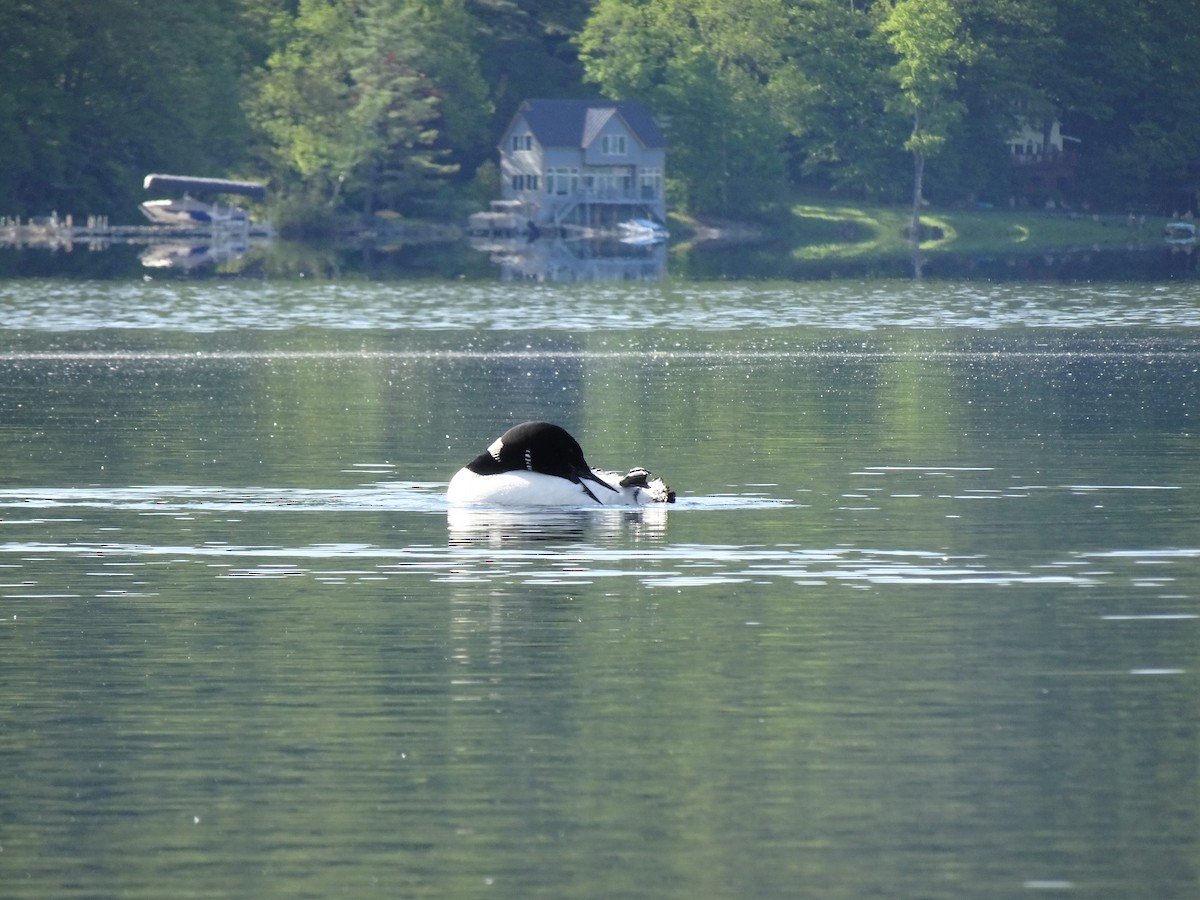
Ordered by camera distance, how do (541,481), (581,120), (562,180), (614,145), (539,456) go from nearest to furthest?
(539,456) < (541,481) < (614,145) < (581,120) < (562,180)

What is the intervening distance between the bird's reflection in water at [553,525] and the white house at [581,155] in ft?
409

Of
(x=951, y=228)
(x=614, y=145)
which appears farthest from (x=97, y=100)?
(x=951, y=228)

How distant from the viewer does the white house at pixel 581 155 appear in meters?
150

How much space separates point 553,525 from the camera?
23531mm

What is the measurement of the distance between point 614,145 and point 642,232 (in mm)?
5799

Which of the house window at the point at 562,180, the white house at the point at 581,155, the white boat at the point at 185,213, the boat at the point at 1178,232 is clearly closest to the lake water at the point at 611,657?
the white boat at the point at 185,213

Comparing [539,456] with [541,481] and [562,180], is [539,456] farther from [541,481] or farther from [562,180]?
[562,180]

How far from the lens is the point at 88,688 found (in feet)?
51.1

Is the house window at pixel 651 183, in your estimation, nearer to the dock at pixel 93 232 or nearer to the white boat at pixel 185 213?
the dock at pixel 93 232

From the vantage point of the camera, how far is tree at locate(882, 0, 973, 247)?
5856 inches

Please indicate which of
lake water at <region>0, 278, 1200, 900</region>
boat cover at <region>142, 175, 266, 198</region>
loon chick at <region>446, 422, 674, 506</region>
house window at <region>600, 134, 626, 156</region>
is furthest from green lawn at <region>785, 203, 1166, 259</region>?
loon chick at <region>446, 422, 674, 506</region>

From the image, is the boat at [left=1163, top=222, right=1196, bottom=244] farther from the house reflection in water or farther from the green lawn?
the house reflection in water

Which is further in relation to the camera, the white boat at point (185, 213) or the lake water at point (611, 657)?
the white boat at point (185, 213)

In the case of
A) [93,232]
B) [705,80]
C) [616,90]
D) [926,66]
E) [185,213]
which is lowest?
[93,232]
